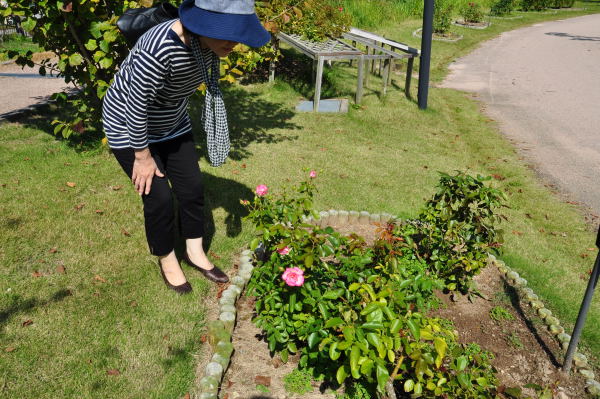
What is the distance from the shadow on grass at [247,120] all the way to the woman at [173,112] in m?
2.38

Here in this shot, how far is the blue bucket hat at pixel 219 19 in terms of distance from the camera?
2.46 metres

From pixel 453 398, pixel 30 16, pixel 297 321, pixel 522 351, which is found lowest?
pixel 522 351

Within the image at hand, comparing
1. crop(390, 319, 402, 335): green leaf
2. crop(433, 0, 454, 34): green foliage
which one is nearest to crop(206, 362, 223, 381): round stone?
crop(390, 319, 402, 335): green leaf

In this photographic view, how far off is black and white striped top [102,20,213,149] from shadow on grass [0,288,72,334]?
4.33ft

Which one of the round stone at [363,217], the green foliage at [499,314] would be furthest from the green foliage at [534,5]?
the green foliage at [499,314]

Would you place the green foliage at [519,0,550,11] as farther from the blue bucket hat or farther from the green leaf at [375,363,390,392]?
the green leaf at [375,363,390,392]

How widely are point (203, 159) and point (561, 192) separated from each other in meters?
4.73

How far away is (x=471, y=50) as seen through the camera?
1788cm

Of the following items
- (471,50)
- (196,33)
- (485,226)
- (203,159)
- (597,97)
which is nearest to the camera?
(196,33)

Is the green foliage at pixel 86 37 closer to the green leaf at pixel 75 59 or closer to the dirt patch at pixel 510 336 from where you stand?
the green leaf at pixel 75 59

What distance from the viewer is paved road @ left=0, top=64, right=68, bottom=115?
7.66m

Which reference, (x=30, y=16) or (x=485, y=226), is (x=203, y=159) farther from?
(x=485, y=226)

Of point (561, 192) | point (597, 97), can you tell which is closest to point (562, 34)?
point (597, 97)

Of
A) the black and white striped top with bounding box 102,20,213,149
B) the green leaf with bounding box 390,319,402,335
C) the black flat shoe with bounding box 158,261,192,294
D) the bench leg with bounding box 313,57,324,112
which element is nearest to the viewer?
the green leaf with bounding box 390,319,402,335
